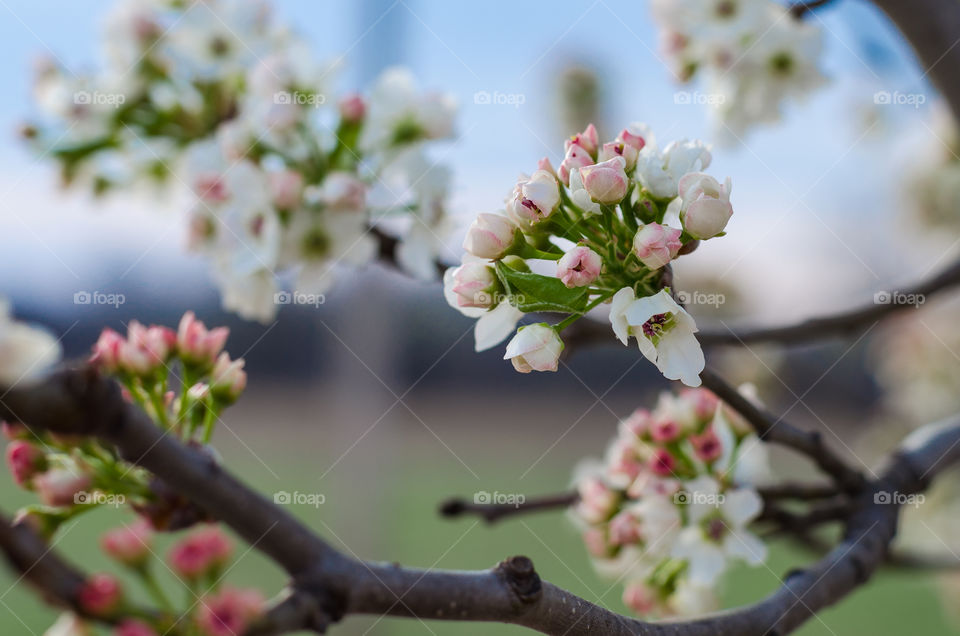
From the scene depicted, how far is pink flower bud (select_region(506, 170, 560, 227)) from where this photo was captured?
0.44m

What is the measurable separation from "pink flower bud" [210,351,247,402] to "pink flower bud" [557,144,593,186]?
266 millimetres

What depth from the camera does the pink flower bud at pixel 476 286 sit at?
0.45 meters

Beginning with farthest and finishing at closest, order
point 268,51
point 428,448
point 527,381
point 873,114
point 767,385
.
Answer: point 527,381, point 428,448, point 767,385, point 873,114, point 268,51

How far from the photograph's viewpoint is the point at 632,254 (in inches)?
17.2

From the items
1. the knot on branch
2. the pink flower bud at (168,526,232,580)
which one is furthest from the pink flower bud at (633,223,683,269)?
the pink flower bud at (168,526,232,580)

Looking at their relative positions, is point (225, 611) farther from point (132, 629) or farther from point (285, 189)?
point (285, 189)

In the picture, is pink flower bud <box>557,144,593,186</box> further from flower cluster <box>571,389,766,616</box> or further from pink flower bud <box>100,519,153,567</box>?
pink flower bud <box>100,519,153,567</box>

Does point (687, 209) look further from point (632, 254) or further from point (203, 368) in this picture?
point (203, 368)

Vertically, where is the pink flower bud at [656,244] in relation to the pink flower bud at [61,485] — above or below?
above

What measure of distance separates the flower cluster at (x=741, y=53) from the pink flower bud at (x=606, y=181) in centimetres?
58

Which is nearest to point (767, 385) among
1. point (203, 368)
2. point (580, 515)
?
point (580, 515)

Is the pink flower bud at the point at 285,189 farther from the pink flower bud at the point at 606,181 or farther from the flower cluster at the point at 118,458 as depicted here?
the pink flower bud at the point at 606,181

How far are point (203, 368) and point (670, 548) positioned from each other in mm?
390

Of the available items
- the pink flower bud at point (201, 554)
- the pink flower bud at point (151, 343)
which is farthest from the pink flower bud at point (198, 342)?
the pink flower bud at point (201, 554)
